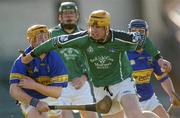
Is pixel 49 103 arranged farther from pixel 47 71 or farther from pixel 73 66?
pixel 73 66

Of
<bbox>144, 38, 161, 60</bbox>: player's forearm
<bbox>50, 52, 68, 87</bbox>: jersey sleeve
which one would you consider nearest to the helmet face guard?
<bbox>50, 52, 68, 87</bbox>: jersey sleeve

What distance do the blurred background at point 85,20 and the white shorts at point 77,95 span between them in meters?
3.87

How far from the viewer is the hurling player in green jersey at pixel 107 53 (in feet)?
31.3

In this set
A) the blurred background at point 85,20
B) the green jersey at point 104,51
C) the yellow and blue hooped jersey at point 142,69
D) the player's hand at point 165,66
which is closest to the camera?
the green jersey at point 104,51

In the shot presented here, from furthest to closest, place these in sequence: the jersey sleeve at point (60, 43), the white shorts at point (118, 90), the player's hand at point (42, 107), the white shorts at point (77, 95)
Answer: the white shorts at point (77, 95)
the white shorts at point (118, 90)
the jersey sleeve at point (60, 43)
the player's hand at point (42, 107)

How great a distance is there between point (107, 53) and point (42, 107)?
970mm

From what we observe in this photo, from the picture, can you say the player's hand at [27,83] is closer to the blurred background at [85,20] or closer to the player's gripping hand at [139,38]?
the player's gripping hand at [139,38]

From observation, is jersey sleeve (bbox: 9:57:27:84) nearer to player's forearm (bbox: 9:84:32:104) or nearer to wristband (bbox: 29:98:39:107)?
player's forearm (bbox: 9:84:32:104)

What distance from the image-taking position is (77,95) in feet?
36.7

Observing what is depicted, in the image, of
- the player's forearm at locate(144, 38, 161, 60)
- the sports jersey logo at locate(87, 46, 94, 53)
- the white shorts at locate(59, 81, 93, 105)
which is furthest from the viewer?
the white shorts at locate(59, 81, 93, 105)

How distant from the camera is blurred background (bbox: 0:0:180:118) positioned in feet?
56.3

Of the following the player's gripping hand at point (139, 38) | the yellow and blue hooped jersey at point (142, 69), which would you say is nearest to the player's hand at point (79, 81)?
the yellow and blue hooped jersey at point (142, 69)

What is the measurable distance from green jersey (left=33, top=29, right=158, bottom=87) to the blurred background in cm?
529

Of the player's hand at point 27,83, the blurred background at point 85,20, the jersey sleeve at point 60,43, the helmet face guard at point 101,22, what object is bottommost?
the blurred background at point 85,20
